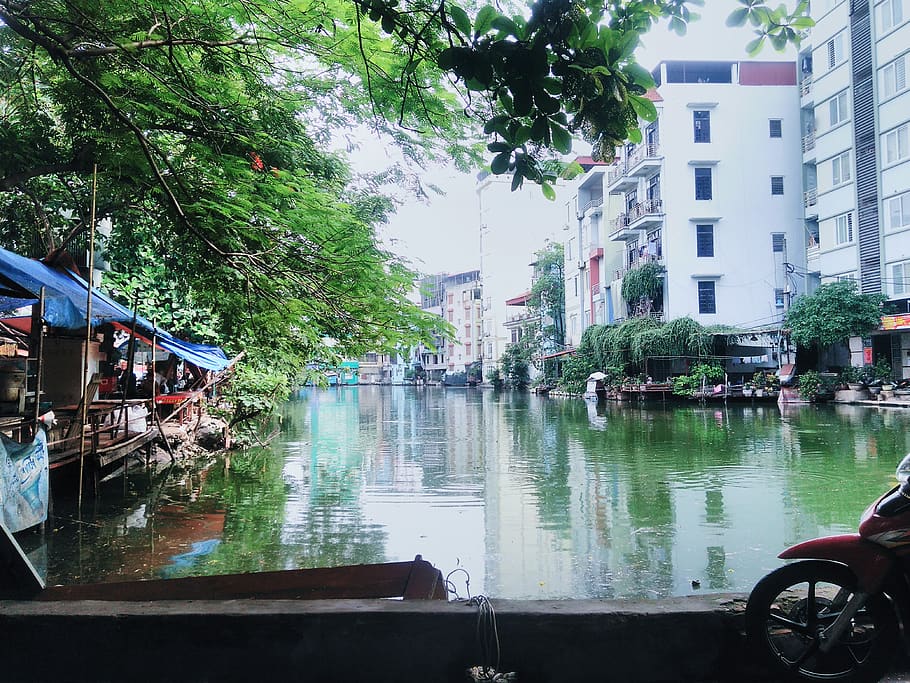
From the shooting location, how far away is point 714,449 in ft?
49.5

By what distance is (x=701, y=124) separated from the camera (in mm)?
34906

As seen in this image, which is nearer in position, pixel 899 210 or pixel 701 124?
pixel 899 210

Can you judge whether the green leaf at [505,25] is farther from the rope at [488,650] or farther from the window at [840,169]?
the window at [840,169]

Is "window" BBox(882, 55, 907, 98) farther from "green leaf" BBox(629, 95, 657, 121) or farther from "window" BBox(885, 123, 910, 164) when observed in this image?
"green leaf" BBox(629, 95, 657, 121)

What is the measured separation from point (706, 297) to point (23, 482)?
107ft

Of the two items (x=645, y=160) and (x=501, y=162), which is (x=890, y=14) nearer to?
(x=645, y=160)

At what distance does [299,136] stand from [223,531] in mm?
4638

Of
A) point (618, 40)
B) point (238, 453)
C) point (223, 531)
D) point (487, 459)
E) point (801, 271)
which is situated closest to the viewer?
point (618, 40)

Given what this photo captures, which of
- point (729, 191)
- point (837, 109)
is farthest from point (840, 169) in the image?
point (729, 191)

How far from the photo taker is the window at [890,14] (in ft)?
84.8

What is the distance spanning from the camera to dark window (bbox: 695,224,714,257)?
3469 centimetres

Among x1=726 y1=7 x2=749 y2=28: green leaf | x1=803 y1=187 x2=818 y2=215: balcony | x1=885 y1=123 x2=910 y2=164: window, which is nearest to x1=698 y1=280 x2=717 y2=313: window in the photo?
x1=803 y1=187 x2=818 y2=215: balcony

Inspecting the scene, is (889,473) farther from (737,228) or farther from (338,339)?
(737,228)

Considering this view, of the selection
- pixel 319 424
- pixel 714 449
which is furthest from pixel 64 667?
pixel 319 424
